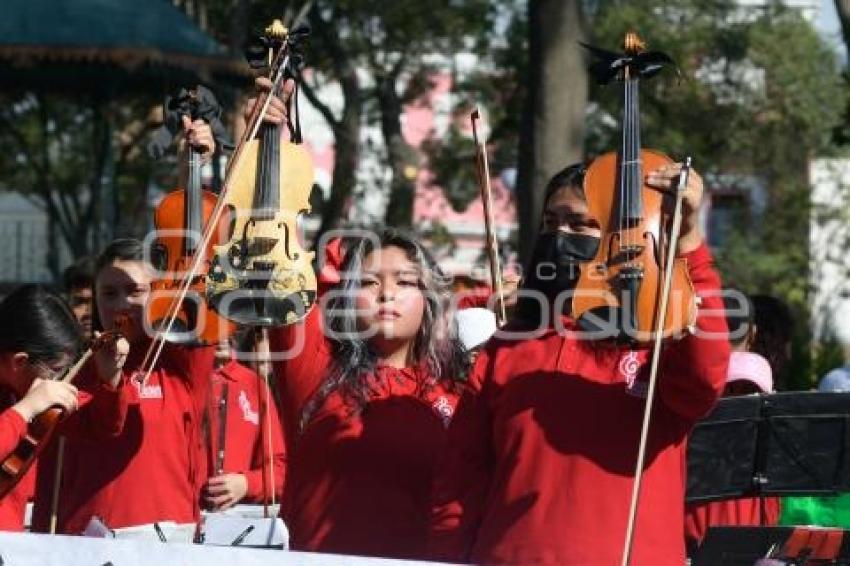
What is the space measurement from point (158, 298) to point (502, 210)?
25.9 metres

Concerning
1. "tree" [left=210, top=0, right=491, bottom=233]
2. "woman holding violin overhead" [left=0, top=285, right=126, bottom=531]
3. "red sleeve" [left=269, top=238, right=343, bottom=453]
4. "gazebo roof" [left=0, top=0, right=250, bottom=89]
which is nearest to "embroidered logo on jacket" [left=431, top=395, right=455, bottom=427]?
"red sleeve" [left=269, top=238, right=343, bottom=453]

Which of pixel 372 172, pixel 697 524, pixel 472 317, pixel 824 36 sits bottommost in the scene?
pixel 697 524

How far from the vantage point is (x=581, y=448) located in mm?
4965

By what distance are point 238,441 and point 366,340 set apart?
1.90 m

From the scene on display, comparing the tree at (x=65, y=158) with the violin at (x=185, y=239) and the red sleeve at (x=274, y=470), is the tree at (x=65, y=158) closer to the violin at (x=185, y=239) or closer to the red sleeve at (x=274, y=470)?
the red sleeve at (x=274, y=470)

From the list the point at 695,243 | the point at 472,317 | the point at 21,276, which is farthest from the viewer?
the point at 21,276

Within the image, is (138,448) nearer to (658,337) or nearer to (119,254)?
(119,254)

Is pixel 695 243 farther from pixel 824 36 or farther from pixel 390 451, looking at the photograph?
pixel 824 36

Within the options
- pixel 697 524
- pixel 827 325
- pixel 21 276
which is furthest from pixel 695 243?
pixel 827 325

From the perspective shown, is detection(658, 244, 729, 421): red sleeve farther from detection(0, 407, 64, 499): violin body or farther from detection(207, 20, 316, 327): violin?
detection(0, 407, 64, 499): violin body

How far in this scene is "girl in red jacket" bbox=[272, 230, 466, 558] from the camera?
5.76 m

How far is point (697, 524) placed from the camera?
6.95m

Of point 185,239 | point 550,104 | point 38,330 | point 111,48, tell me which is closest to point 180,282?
point 185,239

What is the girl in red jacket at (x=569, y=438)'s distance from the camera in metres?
4.84
